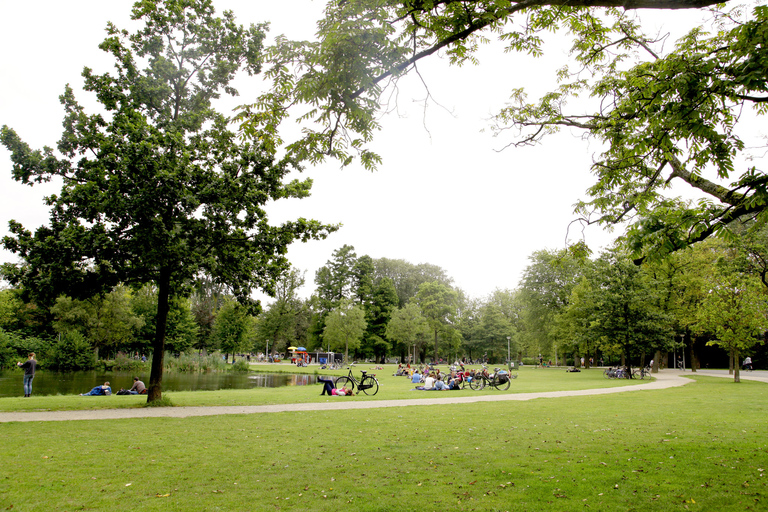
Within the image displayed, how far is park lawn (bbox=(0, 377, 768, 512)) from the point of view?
465cm

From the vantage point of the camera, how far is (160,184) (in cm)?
1148

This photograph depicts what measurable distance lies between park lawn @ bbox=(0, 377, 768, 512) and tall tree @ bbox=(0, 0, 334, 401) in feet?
15.6

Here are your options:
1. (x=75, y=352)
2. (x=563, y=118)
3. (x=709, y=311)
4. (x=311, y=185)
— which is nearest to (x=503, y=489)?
(x=563, y=118)

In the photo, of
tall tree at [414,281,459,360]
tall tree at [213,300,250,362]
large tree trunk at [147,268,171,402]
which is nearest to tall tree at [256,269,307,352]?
tall tree at [213,300,250,362]

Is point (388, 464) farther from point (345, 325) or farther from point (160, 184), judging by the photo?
point (345, 325)

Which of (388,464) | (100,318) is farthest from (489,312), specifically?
(388,464)

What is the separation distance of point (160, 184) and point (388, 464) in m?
9.40

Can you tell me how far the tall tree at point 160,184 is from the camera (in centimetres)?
1159

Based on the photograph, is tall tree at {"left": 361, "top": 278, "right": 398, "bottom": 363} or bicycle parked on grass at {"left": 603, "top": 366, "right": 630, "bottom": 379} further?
tall tree at {"left": 361, "top": 278, "right": 398, "bottom": 363}

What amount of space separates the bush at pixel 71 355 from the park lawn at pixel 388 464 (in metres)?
32.5

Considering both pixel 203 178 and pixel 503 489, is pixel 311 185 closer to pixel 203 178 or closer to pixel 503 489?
pixel 203 178

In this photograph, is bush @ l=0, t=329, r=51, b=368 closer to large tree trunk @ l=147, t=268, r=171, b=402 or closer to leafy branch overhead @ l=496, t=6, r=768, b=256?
large tree trunk @ l=147, t=268, r=171, b=402

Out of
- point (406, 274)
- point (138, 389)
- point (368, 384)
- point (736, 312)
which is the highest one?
point (406, 274)

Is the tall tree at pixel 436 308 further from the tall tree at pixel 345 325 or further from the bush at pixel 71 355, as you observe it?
the bush at pixel 71 355
